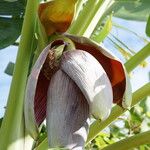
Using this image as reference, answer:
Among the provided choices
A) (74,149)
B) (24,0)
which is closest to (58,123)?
(74,149)

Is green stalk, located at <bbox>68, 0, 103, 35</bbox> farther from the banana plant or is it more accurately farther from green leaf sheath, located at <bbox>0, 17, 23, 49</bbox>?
green leaf sheath, located at <bbox>0, 17, 23, 49</bbox>

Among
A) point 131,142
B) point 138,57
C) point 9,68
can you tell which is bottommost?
point 9,68

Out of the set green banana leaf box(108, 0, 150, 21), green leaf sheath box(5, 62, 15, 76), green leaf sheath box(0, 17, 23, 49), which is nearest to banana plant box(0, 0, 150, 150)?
green leaf sheath box(0, 17, 23, 49)

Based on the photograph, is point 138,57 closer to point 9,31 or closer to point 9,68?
point 9,31

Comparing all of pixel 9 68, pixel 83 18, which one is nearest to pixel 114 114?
pixel 83 18

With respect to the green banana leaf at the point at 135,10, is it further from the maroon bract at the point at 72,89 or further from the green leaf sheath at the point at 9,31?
the maroon bract at the point at 72,89
